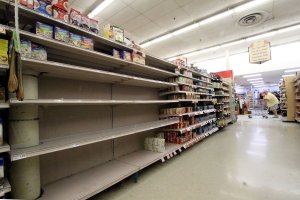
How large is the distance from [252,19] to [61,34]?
23.0ft

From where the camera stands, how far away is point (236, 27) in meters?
6.88

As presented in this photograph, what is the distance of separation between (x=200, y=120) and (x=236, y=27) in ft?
15.6

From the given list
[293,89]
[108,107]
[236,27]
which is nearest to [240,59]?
[293,89]

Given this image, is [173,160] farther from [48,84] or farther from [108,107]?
[48,84]

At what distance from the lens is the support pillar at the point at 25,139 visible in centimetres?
148

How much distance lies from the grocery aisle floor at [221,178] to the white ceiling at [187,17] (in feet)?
14.8

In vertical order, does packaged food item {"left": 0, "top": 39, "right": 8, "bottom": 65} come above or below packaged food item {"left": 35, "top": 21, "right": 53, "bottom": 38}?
below

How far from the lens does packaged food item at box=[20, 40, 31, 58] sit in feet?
4.68

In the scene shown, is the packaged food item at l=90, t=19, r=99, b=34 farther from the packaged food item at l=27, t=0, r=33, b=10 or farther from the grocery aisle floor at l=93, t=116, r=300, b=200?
the grocery aisle floor at l=93, t=116, r=300, b=200

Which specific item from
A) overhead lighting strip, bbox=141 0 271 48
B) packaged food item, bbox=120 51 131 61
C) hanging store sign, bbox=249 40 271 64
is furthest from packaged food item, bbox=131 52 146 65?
hanging store sign, bbox=249 40 271 64

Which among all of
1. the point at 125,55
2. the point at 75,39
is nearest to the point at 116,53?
the point at 125,55

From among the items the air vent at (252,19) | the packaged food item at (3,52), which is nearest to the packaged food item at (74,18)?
the packaged food item at (3,52)

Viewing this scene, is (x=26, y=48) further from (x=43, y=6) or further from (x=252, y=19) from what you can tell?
(x=252, y=19)

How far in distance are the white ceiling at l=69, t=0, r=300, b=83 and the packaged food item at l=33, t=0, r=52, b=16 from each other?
3.92 meters
